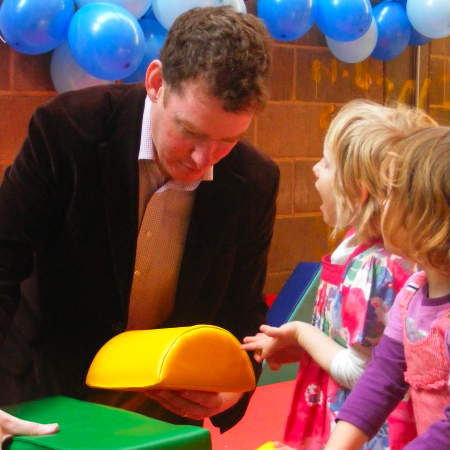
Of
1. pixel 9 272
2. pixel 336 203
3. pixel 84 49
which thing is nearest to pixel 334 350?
pixel 336 203

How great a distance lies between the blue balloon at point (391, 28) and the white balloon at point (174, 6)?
949 millimetres

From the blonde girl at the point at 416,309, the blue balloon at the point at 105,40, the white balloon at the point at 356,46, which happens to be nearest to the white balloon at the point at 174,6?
the blue balloon at the point at 105,40

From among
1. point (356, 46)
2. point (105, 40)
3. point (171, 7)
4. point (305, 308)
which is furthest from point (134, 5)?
point (305, 308)

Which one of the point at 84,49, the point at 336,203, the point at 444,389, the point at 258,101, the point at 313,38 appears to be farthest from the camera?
the point at 313,38

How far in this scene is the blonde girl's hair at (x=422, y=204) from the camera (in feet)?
3.84

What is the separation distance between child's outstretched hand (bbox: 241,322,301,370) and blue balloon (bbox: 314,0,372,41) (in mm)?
1886

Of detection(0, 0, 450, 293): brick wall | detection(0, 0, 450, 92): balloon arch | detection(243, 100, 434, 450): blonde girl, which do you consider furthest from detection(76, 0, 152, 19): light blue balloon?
detection(243, 100, 434, 450): blonde girl

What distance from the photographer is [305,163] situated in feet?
12.9

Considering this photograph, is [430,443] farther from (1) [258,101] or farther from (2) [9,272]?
(2) [9,272]

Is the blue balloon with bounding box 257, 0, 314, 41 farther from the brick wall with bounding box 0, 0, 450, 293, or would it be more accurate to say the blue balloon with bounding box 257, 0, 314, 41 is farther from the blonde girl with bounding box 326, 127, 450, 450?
the blonde girl with bounding box 326, 127, 450, 450

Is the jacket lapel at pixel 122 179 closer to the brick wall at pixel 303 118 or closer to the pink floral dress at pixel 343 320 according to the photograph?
the pink floral dress at pixel 343 320

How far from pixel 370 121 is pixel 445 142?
42 centimetres

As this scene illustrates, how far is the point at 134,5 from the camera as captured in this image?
8.93ft

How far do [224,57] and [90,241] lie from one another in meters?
0.47
